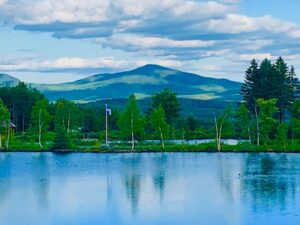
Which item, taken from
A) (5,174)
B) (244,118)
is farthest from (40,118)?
(5,174)

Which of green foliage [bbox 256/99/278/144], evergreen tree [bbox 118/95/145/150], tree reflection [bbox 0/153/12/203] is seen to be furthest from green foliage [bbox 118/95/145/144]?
tree reflection [bbox 0/153/12/203]

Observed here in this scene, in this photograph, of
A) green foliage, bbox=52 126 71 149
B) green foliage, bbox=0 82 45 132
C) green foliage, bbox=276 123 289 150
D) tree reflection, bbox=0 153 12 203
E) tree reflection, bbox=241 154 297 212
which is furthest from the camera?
Answer: green foliage, bbox=0 82 45 132

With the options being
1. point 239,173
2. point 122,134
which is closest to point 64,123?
point 122,134

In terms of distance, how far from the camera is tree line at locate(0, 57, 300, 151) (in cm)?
8331

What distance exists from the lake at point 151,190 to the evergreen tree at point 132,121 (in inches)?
434

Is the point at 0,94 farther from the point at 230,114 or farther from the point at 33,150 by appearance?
the point at 230,114

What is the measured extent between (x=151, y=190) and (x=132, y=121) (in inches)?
1508

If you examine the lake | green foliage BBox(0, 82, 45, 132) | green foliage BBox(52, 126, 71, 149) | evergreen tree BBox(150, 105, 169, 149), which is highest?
green foliage BBox(0, 82, 45, 132)

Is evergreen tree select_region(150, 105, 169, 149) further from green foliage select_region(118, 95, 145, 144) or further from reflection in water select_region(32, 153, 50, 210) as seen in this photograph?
reflection in water select_region(32, 153, 50, 210)

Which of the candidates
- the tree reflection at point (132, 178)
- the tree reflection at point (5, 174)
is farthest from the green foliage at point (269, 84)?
the tree reflection at point (5, 174)

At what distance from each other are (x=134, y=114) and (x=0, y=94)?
145 ft

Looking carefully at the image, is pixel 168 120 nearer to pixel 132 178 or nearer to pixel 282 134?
pixel 282 134

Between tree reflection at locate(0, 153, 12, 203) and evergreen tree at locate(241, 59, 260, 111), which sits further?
evergreen tree at locate(241, 59, 260, 111)

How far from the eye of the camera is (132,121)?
3344 inches
